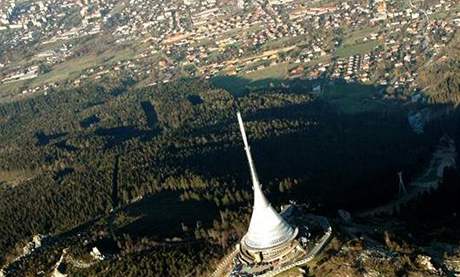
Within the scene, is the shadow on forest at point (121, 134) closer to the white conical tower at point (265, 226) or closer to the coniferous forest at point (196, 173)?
the coniferous forest at point (196, 173)

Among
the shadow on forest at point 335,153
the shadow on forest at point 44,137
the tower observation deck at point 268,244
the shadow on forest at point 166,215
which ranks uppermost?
the tower observation deck at point 268,244

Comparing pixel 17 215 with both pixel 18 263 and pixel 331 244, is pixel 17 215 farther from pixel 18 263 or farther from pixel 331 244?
pixel 331 244

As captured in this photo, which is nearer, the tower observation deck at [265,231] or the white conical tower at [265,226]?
the tower observation deck at [265,231]

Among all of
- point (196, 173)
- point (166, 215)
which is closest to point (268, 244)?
point (166, 215)

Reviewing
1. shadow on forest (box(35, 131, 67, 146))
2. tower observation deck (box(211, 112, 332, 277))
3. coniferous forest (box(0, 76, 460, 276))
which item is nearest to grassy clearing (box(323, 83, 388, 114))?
coniferous forest (box(0, 76, 460, 276))

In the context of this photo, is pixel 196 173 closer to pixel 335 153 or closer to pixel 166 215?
pixel 166 215

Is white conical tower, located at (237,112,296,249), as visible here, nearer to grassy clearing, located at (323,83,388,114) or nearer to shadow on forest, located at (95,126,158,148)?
grassy clearing, located at (323,83,388,114)

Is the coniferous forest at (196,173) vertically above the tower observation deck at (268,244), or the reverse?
the tower observation deck at (268,244)

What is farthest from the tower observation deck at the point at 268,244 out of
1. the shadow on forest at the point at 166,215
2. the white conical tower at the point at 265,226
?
the shadow on forest at the point at 166,215
